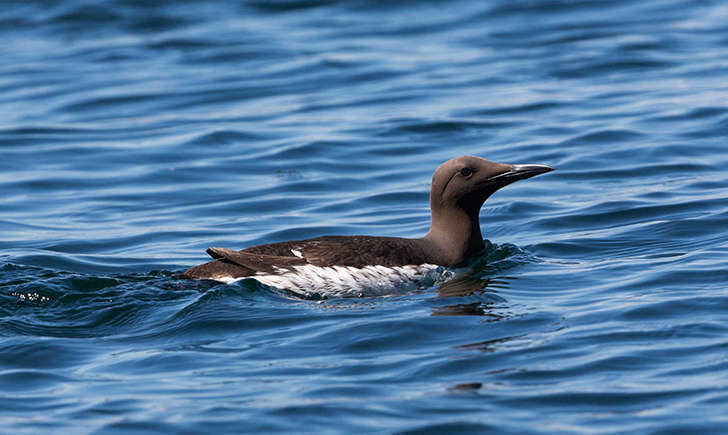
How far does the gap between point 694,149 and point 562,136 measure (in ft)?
5.35

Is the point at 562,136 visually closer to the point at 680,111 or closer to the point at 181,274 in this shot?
the point at 680,111

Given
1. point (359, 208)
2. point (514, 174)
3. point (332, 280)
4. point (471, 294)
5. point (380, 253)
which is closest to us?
point (471, 294)

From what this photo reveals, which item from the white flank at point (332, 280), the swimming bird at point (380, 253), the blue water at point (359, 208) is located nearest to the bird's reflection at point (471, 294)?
the blue water at point (359, 208)

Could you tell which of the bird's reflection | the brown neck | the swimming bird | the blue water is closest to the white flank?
the swimming bird

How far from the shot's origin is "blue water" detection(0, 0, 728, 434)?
21.2 feet

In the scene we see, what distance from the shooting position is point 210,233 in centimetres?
1121

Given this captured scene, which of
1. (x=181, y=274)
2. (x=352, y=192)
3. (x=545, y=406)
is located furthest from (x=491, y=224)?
(x=545, y=406)

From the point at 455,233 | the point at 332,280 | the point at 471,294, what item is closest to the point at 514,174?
→ the point at 455,233

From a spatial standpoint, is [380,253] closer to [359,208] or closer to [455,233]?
[455,233]

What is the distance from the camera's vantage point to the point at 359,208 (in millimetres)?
11914

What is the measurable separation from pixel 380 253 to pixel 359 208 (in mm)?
3049

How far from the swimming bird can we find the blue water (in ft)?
0.66

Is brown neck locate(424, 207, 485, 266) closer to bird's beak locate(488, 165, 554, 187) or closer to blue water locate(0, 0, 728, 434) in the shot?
blue water locate(0, 0, 728, 434)

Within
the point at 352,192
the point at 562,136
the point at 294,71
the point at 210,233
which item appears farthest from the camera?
the point at 294,71
